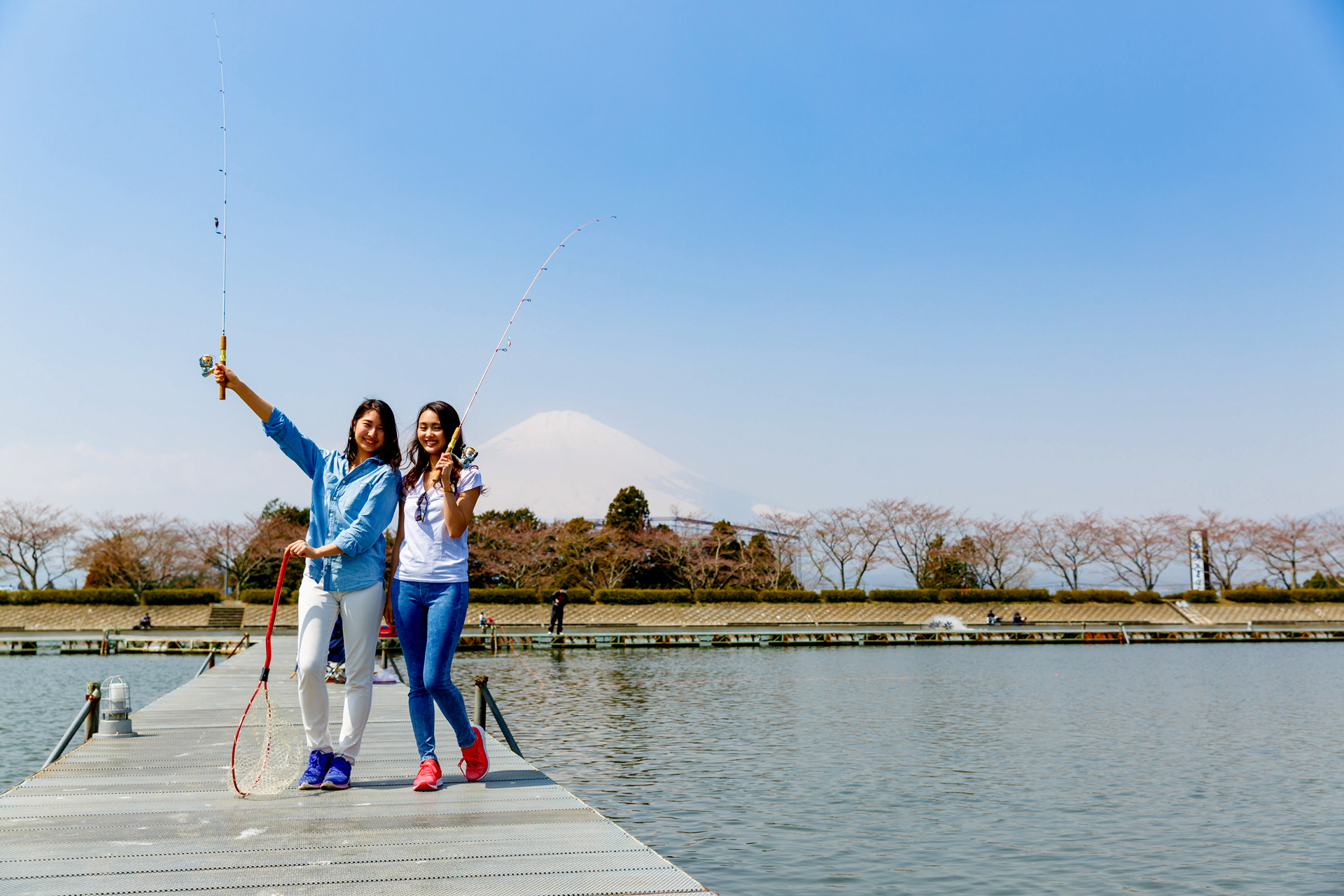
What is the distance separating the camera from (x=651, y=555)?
166 ft

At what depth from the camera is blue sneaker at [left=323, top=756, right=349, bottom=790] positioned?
14.8 ft

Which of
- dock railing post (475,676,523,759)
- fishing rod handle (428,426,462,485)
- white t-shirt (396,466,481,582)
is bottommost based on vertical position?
dock railing post (475,676,523,759)

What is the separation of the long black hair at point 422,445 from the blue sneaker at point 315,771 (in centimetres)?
137

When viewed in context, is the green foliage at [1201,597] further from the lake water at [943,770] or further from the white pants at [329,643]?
the white pants at [329,643]

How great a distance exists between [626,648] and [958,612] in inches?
825

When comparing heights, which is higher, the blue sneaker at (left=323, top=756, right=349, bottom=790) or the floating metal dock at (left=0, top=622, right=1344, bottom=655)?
the blue sneaker at (left=323, top=756, right=349, bottom=790)

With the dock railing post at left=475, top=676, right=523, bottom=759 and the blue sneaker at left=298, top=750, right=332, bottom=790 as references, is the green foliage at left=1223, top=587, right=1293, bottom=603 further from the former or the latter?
the blue sneaker at left=298, top=750, right=332, bottom=790

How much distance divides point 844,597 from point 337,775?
41213 mm

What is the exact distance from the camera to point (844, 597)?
44.2 meters

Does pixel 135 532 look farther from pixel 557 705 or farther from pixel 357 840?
pixel 357 840

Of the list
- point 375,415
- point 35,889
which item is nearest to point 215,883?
point 35,889

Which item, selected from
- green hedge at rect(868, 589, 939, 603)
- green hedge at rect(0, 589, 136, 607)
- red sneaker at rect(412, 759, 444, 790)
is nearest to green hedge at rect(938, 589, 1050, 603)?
green hedge at rect(868, 589, 939, 603)

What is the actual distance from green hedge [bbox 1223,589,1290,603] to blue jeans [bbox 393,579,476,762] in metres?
49.3

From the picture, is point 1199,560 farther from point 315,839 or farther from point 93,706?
point 315,839
